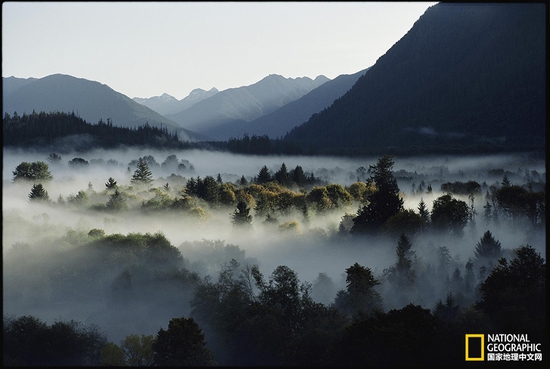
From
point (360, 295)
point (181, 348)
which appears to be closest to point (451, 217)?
point (360, 295)

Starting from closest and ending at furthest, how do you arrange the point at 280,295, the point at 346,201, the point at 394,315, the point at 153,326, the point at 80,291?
the point at 394,315, the point at 280,295, the point at 153,326, the point at 80,291, the point at 346,201

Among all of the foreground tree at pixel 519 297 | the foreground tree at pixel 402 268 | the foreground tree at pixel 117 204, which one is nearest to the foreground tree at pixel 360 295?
the foreground tree at pixel 519 297

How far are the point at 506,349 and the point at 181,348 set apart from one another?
105 ft

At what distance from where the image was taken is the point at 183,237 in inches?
5472

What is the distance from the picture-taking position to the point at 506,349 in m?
36.1

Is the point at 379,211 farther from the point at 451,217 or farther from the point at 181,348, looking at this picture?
the point at 181,348

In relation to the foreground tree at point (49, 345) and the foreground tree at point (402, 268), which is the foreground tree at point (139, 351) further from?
the foreground tree at point (402, 268)

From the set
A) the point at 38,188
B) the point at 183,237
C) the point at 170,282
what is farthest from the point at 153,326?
the point at 38,188

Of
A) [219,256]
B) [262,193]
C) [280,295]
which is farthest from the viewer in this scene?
[262,193]

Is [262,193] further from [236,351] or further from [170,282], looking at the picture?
[236,351]

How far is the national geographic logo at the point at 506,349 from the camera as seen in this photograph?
115 ft

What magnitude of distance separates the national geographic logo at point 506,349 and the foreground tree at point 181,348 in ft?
88.5

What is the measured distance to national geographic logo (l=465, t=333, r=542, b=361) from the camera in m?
35.2

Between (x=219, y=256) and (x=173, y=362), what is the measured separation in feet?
199
